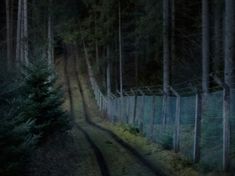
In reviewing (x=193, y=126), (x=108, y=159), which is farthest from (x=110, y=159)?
(x=193, y=126)

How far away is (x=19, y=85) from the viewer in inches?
471

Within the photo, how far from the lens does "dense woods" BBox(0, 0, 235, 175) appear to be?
35.1ft

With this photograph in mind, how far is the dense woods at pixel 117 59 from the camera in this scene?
35.1 feet

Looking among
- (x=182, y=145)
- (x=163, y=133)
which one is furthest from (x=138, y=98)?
(x=182, y=145)

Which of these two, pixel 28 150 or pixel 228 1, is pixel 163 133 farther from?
pixel 28 150

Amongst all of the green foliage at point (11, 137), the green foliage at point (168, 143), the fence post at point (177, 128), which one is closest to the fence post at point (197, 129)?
the fence post at point (177, 128)

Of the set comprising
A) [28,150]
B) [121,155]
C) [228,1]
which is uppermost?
[228,1]

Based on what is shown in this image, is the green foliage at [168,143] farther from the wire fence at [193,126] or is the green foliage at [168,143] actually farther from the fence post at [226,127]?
the fence post at [226,127]

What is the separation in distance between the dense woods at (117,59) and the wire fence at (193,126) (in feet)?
0.19

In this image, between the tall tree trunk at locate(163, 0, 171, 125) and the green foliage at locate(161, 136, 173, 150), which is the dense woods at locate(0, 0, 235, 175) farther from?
the green foliage at locate(161, 136, 173, 150)

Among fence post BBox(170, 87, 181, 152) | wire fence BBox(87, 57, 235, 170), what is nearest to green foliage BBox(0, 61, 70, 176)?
wire fence BBox(87, 57, 235, 170)

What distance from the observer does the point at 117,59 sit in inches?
1569

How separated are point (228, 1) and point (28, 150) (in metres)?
7.49

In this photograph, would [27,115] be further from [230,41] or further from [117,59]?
[117,59]
